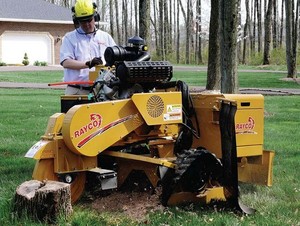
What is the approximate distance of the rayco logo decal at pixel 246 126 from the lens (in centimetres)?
600

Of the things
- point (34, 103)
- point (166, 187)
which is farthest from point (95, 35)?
point (34, 103)

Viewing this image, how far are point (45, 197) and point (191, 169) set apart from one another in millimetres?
1311

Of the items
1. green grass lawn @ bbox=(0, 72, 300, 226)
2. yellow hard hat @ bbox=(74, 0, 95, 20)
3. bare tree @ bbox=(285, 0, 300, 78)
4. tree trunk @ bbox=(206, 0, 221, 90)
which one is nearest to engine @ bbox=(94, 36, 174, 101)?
yellow hard hat @ bbox=(74, 0, 95, 20)

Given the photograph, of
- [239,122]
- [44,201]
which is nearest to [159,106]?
[239,122]

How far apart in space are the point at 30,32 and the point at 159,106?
45.2 meters

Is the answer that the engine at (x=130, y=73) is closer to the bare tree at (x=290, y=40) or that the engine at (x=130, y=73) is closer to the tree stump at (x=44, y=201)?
the tree stump at (x=44, y=201)

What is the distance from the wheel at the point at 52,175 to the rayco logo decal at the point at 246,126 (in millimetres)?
1563

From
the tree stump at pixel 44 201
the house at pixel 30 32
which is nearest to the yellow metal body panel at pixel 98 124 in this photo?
the tree stump at pixel 44 201

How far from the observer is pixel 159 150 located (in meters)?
5.99

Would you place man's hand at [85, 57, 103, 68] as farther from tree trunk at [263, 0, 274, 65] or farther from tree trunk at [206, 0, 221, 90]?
tree trunk at [263, 0, 274, 65]

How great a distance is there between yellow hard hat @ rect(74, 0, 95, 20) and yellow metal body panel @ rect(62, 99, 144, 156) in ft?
4.89

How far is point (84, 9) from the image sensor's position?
6.61 metres

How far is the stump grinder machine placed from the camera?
5.46 m

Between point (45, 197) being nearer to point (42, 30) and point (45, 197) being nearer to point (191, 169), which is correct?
point (191, 169)
